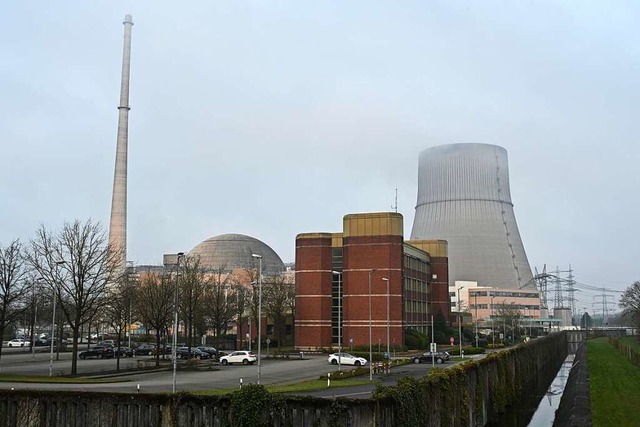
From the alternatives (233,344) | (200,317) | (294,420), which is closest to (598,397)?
(294,420)

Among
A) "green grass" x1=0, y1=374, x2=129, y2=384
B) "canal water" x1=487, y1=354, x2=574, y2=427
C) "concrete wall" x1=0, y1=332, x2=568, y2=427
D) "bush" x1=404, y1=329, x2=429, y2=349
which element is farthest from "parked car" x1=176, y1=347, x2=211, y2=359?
"concrete wall" x1=0, y1=332, x2=568, y2=427

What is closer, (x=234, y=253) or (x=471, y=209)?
(x=471, y=209)

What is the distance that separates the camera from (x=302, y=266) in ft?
273

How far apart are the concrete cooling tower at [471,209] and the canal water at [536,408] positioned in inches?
2740

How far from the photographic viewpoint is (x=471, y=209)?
123562mm

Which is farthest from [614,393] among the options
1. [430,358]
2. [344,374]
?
[430,358]

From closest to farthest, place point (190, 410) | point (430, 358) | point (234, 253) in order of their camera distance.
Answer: point (190, 410) → point (430, 358) → point (234, 253)

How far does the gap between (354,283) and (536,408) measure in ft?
138

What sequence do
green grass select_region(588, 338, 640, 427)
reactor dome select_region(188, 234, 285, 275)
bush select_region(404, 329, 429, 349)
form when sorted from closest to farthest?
green grass select_region(588, 338, 640, 427) < bush select_region(404, 329, 429, 349) < reactor dome select_region(188, 234, 285, 275)

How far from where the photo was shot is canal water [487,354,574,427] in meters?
33.1

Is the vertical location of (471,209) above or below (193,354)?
above

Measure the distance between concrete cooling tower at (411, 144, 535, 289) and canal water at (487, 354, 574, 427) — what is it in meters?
69.6

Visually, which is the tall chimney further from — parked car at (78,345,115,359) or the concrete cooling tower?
the concrete cooling tower

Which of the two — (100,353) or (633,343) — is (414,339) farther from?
(633,343)
